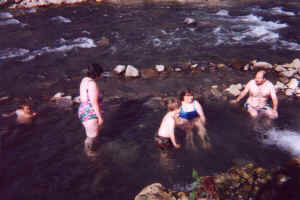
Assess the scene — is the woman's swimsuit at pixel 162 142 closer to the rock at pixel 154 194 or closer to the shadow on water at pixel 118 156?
the shadow on water at pixel 118 156

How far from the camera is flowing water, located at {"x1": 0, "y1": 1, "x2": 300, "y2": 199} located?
5.68m

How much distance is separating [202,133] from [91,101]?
11.1ft

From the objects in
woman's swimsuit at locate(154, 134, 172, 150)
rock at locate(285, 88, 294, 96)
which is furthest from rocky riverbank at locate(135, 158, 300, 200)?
rock at locate(285, 88, 294, 96)

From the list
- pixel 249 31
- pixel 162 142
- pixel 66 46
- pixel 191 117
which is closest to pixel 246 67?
pixel 191 117

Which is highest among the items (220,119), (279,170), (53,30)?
(53,30)

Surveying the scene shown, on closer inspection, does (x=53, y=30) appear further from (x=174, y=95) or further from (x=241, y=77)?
(x=241, y=77)

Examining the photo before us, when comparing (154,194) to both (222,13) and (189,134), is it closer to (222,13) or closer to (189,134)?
(189,134)

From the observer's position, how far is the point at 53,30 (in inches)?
649

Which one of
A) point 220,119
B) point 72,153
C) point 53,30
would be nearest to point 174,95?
point 220,119

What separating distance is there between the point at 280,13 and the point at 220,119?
48.7ft

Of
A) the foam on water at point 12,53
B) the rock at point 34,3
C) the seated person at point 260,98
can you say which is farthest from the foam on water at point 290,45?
the rock at point 34,3

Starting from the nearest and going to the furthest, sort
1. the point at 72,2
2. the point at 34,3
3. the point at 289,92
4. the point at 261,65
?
the point at 289,92, the point at 261,65, the point at 34,3, the point at 72,2

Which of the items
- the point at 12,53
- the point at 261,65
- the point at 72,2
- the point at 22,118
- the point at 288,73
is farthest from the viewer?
the point at 72,2

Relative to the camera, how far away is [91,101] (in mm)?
5402
